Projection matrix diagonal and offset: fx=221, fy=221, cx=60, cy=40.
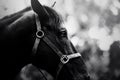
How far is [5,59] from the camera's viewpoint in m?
2.53

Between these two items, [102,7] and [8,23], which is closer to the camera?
[8,23]

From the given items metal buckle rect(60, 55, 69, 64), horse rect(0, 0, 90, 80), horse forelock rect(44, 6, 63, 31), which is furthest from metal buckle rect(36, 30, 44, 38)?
metal buckle rect(60, 55, 69, 64)

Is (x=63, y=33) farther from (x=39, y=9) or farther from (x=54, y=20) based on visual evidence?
(x=39, y=9)

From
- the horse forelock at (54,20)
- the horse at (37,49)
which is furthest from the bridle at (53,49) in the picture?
the horse forelock at (54,20)

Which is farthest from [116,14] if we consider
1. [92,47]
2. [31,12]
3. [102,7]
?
[31,12]

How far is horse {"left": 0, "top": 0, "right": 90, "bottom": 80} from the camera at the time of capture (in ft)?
8.26

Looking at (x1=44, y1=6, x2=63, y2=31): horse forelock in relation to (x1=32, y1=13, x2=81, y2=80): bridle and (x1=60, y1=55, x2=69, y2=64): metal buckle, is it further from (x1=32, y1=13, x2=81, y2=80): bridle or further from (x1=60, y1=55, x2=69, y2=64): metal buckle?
(x1=60, y1=55, x2=69, y2=64): metal buckle

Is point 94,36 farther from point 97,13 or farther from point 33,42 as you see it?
point 33,42

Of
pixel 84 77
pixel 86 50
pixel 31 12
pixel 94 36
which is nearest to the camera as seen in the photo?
pixel 84 77

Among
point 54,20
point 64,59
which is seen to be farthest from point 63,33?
point 64,59

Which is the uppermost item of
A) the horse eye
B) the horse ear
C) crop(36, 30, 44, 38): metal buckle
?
the horse ear

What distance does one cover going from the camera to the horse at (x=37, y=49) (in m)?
2.52

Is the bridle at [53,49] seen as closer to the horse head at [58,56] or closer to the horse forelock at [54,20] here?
the horse head at [58,56]

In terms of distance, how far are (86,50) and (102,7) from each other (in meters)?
6.66
